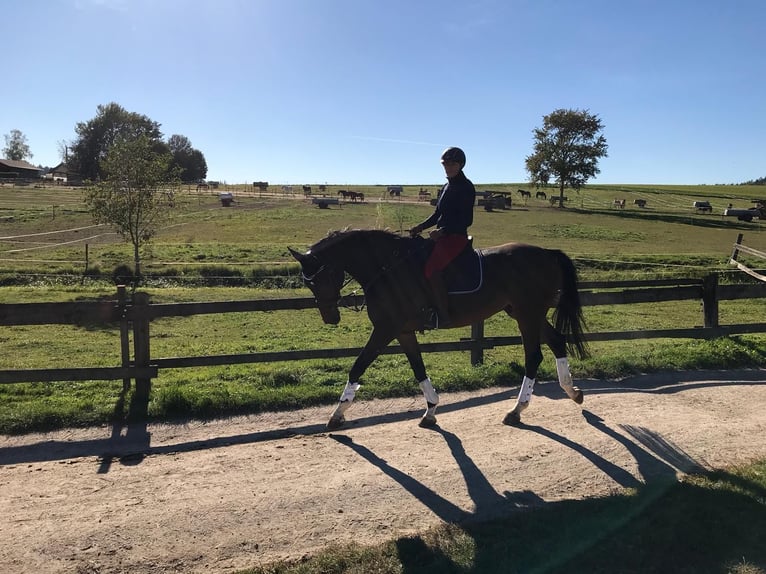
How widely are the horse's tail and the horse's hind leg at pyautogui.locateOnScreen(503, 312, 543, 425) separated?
25.5 inches

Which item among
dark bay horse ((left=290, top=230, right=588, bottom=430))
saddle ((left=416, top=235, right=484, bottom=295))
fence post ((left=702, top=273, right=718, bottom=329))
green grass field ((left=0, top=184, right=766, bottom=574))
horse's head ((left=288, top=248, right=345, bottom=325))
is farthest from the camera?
fence post ((left=702, top=273, right=718, bottom=329))

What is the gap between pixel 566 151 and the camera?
223ft

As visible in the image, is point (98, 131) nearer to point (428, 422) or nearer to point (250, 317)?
point (250, 317)

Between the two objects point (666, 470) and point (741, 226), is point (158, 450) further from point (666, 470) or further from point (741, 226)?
point (741, 226)

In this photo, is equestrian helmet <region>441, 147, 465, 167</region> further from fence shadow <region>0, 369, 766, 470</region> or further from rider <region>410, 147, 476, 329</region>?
fence shadow <region>0, 369, 766, 470</region>

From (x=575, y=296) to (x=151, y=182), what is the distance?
2456 centimetres

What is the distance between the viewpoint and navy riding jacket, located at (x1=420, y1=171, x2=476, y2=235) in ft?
21.2

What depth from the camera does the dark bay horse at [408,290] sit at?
6578mm

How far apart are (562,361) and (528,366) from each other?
0.67 meters

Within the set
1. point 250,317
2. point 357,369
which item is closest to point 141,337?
point 357,369

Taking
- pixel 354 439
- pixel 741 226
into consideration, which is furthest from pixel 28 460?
pixel 741 226

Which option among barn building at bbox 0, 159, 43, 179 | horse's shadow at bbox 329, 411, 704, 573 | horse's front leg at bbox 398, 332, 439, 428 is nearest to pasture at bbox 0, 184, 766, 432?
horse's front leg at bbox 398, 332, 439, 428

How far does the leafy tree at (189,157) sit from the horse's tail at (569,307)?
366ft

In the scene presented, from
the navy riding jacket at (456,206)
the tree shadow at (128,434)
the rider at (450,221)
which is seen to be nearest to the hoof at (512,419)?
the rider at (450,221)
